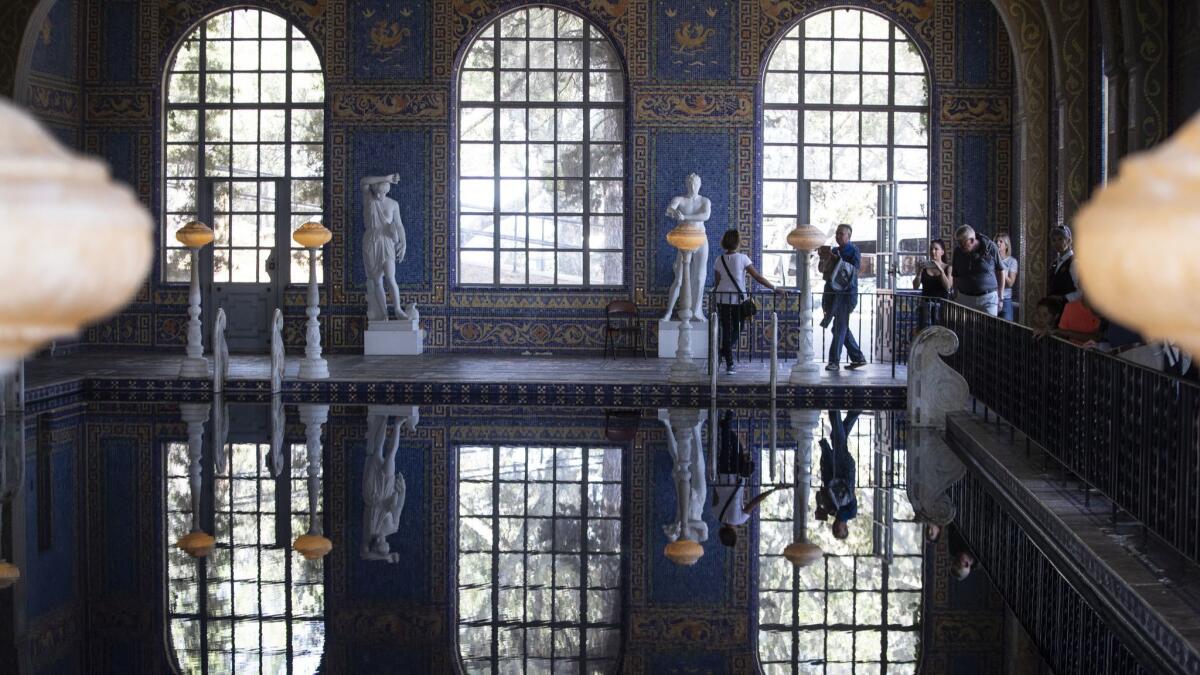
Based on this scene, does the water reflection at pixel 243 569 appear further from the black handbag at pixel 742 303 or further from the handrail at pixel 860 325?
the handrail at pixel 860 325

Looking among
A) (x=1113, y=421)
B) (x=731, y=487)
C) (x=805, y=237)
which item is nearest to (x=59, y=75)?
(x=805, y=237)

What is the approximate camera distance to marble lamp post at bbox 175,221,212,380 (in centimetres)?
1361

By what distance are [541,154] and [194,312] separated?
4677 millimetres

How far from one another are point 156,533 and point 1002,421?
5.84m

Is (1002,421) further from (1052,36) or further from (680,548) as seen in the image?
(680,548)

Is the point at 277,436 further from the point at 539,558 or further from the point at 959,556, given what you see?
the point at 959,556

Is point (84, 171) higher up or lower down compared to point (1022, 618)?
higher up

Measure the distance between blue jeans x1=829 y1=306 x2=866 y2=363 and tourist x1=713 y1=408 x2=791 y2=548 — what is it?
10.6 feet

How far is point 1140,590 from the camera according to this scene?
5.19 m

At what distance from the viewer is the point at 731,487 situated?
8648mm

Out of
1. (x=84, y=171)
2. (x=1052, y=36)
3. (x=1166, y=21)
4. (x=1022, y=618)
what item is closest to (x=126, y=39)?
(x=1052, y=36)

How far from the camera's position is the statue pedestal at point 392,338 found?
16.8m

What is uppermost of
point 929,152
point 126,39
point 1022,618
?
point 126,39

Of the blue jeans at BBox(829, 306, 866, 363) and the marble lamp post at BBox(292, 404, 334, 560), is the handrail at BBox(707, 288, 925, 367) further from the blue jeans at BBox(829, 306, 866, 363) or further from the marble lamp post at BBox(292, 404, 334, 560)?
the marble lamp post at BBox(292, 404, 334, 560)
